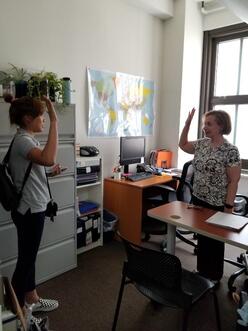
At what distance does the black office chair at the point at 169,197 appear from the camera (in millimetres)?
2912

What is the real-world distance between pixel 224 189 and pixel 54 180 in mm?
1424

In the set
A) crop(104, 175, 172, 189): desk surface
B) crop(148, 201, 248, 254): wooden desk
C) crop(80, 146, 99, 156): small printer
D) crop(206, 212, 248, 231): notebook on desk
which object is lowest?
crop(104, 175, 172, 189): desk surface

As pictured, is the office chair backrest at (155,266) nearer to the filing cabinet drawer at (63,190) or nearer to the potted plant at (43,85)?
the filing cabinet drawer at (63,190)

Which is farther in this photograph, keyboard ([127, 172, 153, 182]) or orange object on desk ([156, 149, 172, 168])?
orange object on desk ([156, 149, 172, 168])

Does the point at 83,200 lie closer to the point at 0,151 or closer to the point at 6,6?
the point at 0,151

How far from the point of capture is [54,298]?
86.9 inches

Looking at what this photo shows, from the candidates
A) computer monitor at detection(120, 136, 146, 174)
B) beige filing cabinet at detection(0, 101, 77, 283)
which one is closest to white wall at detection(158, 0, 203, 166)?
computer monitor at detection(120, 136, 146, 174)

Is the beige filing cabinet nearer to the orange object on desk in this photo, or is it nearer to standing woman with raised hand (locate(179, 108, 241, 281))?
standing woman with raised hand (locate(179, 108, 241, 281))

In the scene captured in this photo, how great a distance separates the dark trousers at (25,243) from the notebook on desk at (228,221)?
1.13 meters

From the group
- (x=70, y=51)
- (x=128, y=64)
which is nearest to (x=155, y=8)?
(x=128, y=64)

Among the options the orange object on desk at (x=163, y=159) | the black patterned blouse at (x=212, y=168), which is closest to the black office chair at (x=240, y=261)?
the black patterned blouse at (x=212, y=168)

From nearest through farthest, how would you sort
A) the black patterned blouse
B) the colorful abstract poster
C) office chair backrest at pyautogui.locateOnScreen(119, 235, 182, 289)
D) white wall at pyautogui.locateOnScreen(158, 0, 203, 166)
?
1. office chair backrest at pyautogui.locateOnScreen(119, 235, 182, 289)
2. the black patterned blouse
3. the colorful abstract poster
4. white wall at pyautogui.locateOnScreen(158, 0, 203, 166)

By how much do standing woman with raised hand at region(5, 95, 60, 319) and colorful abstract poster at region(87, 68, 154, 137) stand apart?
1466 millimetres

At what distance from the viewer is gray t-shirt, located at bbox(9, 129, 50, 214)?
5.49ft
